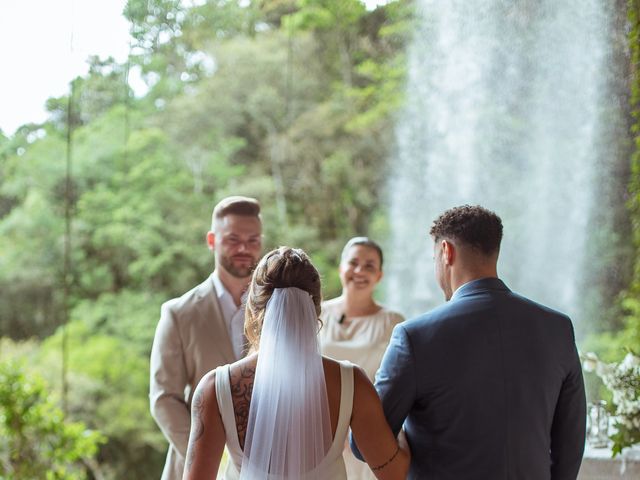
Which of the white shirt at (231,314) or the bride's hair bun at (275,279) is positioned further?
the white shirt at (231,314)

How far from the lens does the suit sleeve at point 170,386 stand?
2711 mm

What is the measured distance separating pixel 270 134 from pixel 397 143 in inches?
66.3

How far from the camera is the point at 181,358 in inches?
111

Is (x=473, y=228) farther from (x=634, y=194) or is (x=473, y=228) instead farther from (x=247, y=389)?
(x=634, y=194)

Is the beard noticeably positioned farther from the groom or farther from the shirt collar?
the groom

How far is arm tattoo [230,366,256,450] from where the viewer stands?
195cm

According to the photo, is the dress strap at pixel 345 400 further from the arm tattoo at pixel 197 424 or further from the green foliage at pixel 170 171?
the green foliage at pixel 170 171

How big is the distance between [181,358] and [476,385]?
1194 millimetres

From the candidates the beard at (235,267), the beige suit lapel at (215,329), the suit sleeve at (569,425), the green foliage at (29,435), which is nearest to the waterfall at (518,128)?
the beard at (235,267)

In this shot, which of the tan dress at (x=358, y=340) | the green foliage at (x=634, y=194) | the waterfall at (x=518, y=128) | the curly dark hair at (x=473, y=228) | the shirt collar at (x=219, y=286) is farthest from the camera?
the waterfall at (x=518, y=128)

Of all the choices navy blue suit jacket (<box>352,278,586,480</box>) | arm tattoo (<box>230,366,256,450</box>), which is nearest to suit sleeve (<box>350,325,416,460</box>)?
navy blue suit jacket (<box>352,278,586,480</box>)

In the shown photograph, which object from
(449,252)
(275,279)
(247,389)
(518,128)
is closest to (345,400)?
(247,389)

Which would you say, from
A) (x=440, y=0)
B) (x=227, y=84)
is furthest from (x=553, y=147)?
(x=227, y=84)

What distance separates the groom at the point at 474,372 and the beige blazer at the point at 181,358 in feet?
3.07
